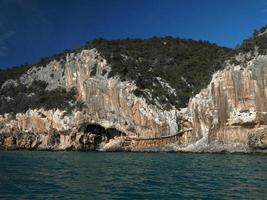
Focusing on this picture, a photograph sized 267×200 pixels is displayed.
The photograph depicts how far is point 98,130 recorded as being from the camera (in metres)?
75.8

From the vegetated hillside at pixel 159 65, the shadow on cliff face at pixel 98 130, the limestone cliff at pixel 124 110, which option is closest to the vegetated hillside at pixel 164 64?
the vegetated hillside at pixel 159 65

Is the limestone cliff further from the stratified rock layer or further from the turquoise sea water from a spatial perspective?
the turquoise sea water

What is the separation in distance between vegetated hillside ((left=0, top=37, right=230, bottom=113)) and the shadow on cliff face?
7701mm

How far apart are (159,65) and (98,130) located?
689 inches

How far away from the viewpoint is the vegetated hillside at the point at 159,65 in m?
72.1

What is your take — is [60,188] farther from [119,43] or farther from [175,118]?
[119,43]

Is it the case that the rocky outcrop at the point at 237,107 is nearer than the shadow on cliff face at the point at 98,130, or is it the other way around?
the rocky outcrop at the point at 237,107

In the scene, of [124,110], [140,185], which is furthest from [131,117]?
[140,185]

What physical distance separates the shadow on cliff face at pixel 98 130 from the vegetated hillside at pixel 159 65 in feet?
25.3

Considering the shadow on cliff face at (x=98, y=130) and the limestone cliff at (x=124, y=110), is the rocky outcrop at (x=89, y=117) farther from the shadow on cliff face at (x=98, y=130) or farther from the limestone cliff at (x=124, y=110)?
the shadow on cliff face at (x=98, y=130)

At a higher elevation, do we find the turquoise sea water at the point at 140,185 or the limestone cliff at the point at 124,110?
the limestone cliff at the point at 124,110

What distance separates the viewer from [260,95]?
175 ft

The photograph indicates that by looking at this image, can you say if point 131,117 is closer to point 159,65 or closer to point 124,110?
point 124,110

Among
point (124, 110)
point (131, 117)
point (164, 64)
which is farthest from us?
point (164, 64)
